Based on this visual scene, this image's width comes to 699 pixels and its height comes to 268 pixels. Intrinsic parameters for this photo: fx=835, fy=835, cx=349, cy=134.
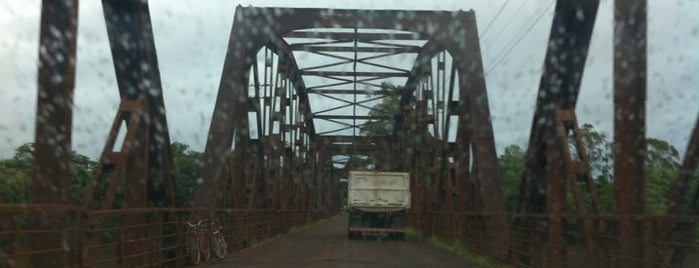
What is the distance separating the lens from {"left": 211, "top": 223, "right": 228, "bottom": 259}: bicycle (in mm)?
16750

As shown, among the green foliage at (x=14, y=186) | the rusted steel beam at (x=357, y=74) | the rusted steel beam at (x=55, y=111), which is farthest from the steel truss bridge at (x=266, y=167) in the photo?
the rusted steel beam at (x=357, y=74)

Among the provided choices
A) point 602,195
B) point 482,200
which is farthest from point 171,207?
point 602,195

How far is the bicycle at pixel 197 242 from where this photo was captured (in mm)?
15062

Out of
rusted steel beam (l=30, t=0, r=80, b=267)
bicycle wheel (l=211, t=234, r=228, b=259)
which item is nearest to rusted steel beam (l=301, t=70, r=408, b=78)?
bicycle wheel (l=211, t=234, r=228, b=259)

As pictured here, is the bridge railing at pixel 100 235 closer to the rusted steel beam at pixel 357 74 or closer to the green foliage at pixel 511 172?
the green foliage at pixel 511 172

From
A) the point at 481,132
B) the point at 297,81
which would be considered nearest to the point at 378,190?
the point at 297,81

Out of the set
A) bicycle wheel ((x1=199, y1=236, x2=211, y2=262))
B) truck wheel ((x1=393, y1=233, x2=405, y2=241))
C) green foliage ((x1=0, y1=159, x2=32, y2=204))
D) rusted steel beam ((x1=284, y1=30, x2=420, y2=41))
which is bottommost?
truck wheel ((x1=393, y1=233, x2=405, y2=241))

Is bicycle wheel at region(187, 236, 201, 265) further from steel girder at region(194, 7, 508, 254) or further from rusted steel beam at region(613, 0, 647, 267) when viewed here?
rusted steel beam at region(613, 0, 647, 267)

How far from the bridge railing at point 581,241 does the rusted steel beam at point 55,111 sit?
5.57 meters

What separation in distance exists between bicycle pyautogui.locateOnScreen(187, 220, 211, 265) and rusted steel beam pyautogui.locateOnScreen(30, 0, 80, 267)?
6481 millimetres

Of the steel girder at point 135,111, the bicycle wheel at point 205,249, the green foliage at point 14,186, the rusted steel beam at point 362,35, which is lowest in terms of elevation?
the bicycle wheel at point 205,249

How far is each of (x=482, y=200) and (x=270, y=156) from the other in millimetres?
11448

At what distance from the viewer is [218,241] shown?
672 inches

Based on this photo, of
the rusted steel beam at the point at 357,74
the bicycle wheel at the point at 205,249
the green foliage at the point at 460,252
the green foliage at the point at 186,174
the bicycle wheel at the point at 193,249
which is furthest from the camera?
the rusted steel beam at the point at 357,74
